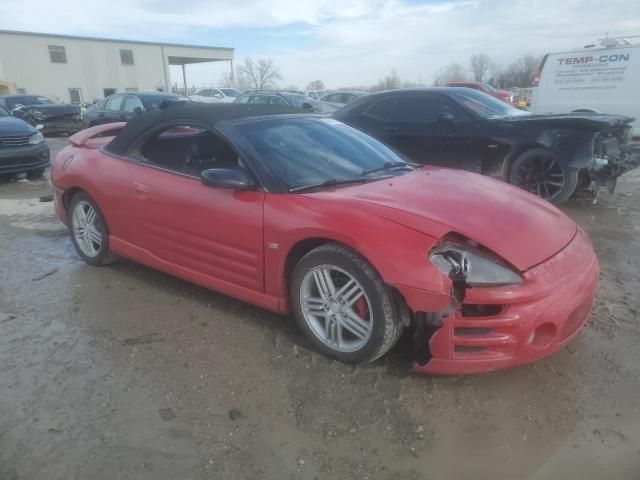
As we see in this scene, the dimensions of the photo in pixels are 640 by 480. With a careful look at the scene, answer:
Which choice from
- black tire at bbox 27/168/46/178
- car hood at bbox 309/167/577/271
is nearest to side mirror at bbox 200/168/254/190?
car hood at bbox 309/167/577/271

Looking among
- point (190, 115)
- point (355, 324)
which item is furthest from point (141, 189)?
point (355, 324)

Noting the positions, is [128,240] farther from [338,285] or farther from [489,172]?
[489,172]

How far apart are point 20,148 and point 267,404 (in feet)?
25.5

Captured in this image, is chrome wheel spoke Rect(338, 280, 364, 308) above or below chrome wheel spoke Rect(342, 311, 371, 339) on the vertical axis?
above

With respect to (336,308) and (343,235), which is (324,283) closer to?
(336,308)

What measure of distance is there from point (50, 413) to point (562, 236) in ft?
9.40

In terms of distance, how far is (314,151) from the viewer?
349 cm

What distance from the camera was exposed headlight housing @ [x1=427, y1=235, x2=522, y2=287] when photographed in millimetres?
2502

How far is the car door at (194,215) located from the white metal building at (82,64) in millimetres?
39459

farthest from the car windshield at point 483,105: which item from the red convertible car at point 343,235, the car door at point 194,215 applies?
the car door at point 194,215

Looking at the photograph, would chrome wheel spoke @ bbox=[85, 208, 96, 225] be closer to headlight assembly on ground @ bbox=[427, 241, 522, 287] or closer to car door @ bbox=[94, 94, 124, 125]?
headlight assembly on ground @ bbox=[427, 241, 522, 287]

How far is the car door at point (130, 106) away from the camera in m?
13.0

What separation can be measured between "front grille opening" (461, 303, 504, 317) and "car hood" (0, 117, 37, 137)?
26.7 ft

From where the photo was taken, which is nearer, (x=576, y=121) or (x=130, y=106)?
(x=576, y=121)
